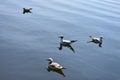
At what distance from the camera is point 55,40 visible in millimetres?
30016

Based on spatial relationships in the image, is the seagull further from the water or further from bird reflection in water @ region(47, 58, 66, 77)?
the water

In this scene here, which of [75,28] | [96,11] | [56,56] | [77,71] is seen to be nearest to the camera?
[77,71]

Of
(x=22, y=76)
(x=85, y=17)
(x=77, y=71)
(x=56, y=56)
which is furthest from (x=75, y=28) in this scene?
(x=22, y=76)

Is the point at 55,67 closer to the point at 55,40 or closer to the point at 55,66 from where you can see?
the point at 55,66

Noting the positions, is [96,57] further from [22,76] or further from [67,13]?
[67,13]

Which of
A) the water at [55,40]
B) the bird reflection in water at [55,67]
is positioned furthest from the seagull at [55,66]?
the water at [55,40]

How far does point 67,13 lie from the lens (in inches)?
1623

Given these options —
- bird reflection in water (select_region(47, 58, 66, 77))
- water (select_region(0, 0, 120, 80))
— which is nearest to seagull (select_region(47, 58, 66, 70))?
bird reflection in water (select_region(47, 58, 66, 77))

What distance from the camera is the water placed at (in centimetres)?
2353

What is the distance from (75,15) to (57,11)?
269 centimetres

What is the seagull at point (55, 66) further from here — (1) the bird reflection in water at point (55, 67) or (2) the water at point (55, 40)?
(2) the water at point (55, 40)

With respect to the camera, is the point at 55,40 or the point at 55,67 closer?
the point at 55,67

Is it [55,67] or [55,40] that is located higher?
[55,40]

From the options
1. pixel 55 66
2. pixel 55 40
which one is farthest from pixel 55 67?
pixel 55 40
